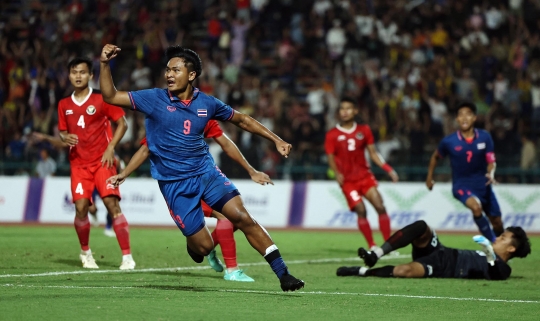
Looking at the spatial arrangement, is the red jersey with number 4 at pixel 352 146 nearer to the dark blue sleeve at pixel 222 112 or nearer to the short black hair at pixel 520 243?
the short black hair at pixel 520 243

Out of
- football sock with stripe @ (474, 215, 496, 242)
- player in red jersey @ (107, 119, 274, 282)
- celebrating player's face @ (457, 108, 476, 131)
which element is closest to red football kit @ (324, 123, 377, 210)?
celebrating player's face @ (457, 108, 476, 131)

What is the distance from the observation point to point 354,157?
629 inches

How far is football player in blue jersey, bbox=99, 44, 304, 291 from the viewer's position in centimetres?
928

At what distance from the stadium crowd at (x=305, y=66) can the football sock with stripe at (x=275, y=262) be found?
46.6 ft

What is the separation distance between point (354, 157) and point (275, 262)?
704cm

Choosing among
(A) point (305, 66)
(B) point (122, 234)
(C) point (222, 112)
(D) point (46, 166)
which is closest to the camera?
(C) point (222, 112)

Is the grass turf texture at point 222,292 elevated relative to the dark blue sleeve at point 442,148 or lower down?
lower down

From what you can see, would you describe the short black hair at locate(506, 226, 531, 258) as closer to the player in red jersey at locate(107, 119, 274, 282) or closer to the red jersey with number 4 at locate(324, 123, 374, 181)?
the player in red jersey at locate(107, 119, 274, 282)

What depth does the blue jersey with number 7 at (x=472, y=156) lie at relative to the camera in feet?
50.7

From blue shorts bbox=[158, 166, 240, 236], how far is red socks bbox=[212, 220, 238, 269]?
1598mm

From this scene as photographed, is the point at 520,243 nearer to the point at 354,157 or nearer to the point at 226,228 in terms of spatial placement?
the point at 226,228

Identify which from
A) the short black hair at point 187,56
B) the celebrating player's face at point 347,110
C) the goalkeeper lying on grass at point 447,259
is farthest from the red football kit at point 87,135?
the celebrating player's face at point 347,110

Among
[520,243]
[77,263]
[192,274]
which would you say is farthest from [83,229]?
[520,243]

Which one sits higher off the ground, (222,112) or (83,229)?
(222,112)
